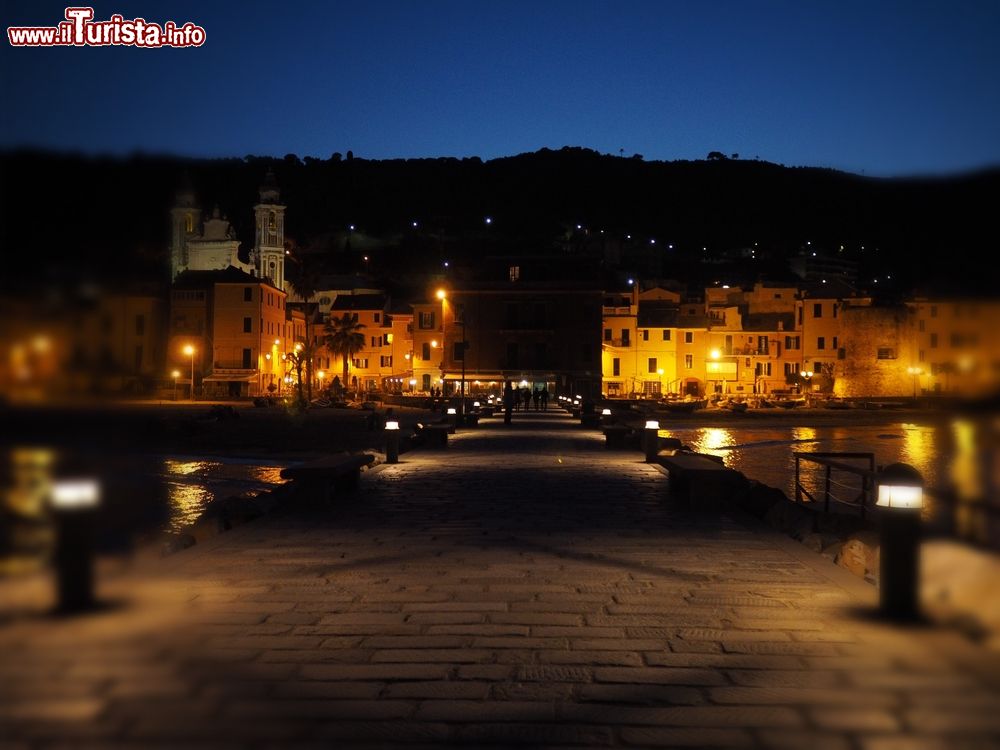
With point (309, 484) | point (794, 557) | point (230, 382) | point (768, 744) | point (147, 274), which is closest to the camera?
point (768, 744)

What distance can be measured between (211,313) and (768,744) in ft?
256

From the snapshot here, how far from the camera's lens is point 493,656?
511 centimetres

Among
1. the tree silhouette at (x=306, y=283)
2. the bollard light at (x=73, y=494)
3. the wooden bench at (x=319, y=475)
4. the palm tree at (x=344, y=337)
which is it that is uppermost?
the tree silhouette at (x=306, y=283)

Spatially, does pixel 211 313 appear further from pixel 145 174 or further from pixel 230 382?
pixel 145 174

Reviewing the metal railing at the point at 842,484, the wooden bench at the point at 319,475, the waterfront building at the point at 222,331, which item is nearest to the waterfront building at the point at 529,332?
the waterfront building at the point at 222,331

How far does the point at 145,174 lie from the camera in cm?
662

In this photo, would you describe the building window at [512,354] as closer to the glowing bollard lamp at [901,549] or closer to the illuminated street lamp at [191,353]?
the illuminated street lamp at [191,353]

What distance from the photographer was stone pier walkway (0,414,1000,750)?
158 inches

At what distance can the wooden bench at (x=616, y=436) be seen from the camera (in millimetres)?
23203

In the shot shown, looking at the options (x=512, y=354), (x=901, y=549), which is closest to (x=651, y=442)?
(x=901, y=549)

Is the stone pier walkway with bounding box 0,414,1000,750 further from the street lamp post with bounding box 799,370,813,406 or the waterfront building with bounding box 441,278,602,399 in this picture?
the street lamp post with bounding box 799,370,813,406

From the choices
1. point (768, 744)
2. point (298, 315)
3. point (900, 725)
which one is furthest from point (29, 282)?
point (298, 315)

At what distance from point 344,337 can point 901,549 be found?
81.6 m

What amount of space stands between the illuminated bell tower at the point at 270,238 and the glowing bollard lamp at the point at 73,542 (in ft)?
313
